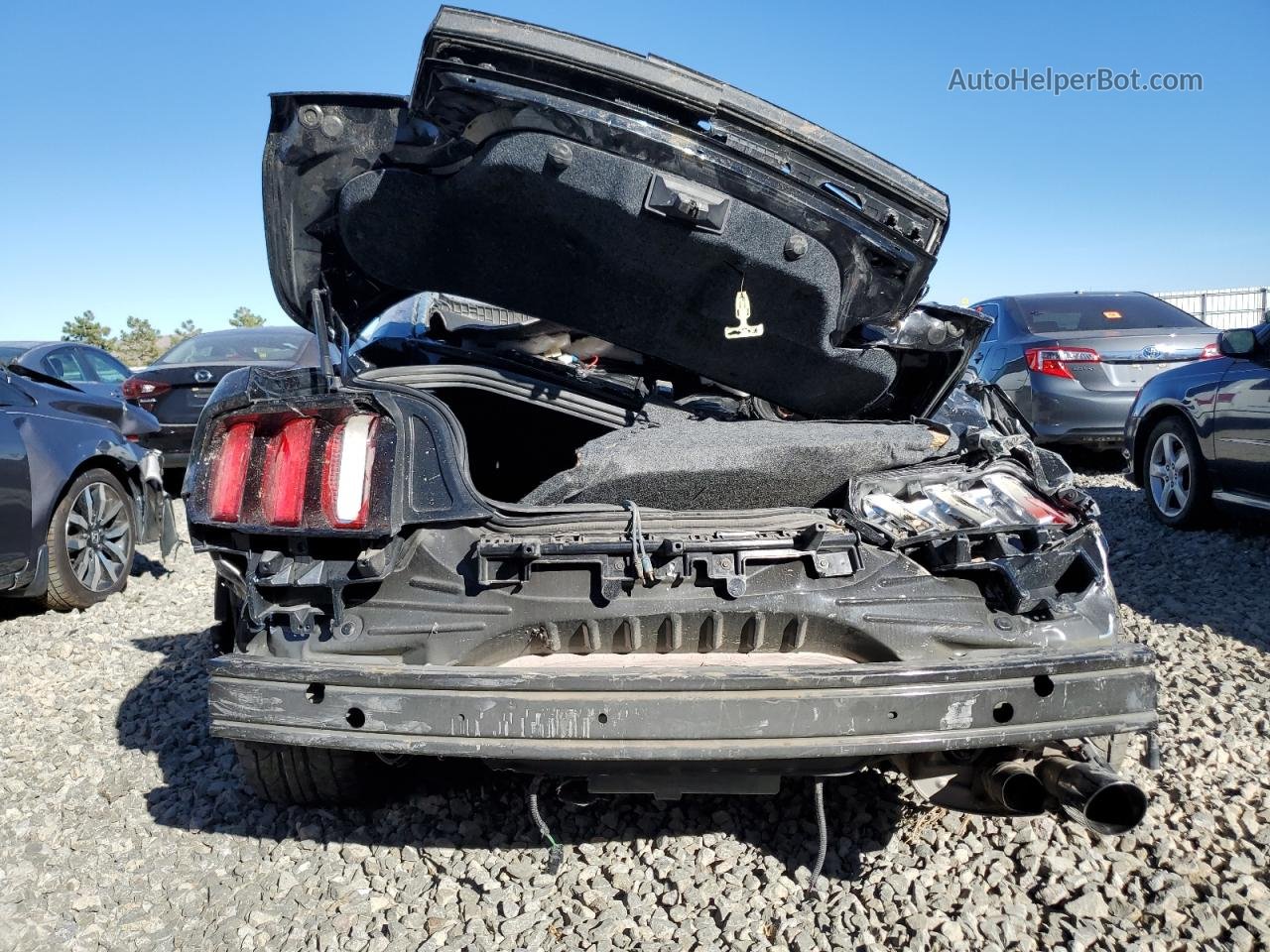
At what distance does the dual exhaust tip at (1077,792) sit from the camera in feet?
6.52

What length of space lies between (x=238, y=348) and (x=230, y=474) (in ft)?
26.0

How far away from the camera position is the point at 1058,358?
7699mm

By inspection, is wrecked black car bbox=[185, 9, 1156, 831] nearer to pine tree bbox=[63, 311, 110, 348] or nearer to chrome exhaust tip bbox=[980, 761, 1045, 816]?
chrome exhaust tip bbox=[980, 761, 1045, 816]

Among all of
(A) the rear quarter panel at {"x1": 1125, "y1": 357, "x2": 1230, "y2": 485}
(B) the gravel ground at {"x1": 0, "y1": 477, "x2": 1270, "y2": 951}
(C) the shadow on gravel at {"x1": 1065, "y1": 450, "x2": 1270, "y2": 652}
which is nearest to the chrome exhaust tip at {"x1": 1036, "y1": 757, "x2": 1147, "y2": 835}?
(B) the gravel ground at {"x1": 0, "y1": 477, "x2": 1270, "y2": 951}

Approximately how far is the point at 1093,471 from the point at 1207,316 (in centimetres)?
1524

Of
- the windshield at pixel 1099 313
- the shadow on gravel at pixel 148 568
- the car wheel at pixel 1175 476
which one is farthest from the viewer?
the windshield at pixel 1099 313

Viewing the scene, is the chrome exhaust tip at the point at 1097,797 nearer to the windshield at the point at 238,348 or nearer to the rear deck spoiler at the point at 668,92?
the rear deck spoiler at the point at 668,92

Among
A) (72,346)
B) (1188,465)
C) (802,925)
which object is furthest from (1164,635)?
(72,346)

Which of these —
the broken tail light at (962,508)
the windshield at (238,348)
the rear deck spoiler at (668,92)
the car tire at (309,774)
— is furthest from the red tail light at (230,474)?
the windshield at (238,348)

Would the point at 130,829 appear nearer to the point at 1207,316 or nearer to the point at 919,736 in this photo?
the point at 919,736

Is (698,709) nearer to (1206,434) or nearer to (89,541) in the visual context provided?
(89,541)

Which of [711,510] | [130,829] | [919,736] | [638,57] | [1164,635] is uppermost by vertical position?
[638,57]

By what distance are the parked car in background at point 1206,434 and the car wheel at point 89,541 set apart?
6607 mm

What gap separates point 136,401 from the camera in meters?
8.84
